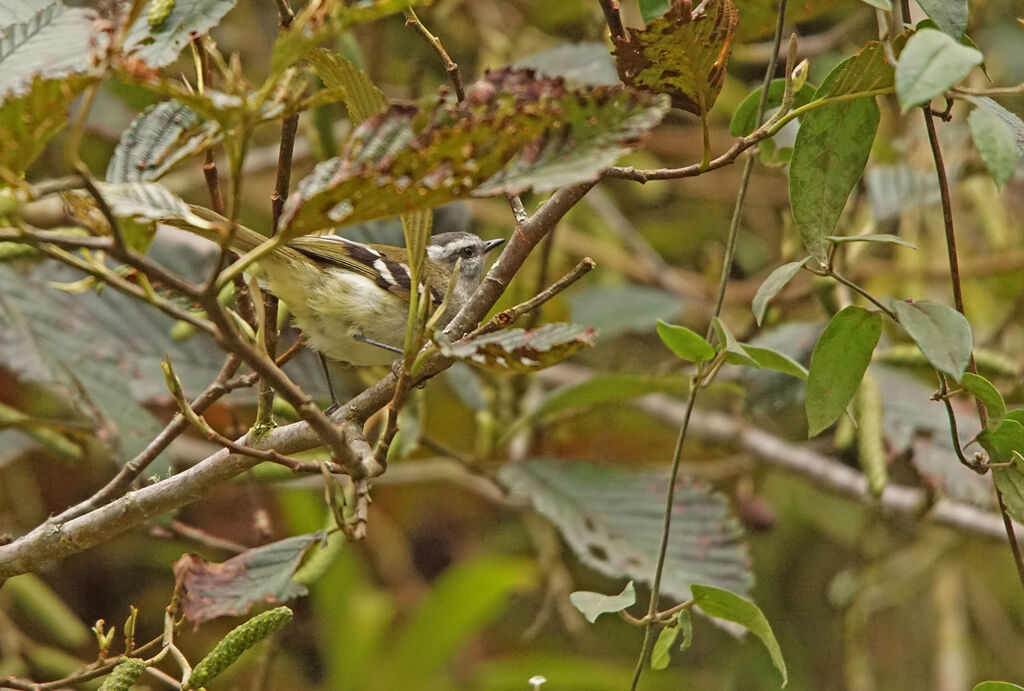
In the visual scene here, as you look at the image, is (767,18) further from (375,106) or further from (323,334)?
(323,334)

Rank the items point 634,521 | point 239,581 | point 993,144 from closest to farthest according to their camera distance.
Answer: point 993,144, point 239,581, point 634,521

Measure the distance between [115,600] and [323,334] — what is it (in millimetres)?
1722

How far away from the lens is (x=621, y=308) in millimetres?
3078

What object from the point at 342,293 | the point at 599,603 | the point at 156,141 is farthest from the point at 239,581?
the point at 342,293

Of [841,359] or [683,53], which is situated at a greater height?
[683,53]

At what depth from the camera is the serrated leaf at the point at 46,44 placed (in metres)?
1.14

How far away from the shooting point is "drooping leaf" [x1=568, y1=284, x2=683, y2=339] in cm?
300

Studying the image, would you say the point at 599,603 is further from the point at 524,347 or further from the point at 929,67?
the point at 929,67

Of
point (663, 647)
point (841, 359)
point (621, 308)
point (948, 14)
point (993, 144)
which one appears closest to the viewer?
point (993, 144)

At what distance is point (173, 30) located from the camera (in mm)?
1191

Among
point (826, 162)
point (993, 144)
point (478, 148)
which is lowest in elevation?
point (826, 162)

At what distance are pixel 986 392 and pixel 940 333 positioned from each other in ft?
0.50

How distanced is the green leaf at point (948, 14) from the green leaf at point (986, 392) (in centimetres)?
39

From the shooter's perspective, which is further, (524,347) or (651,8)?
(651,8)
